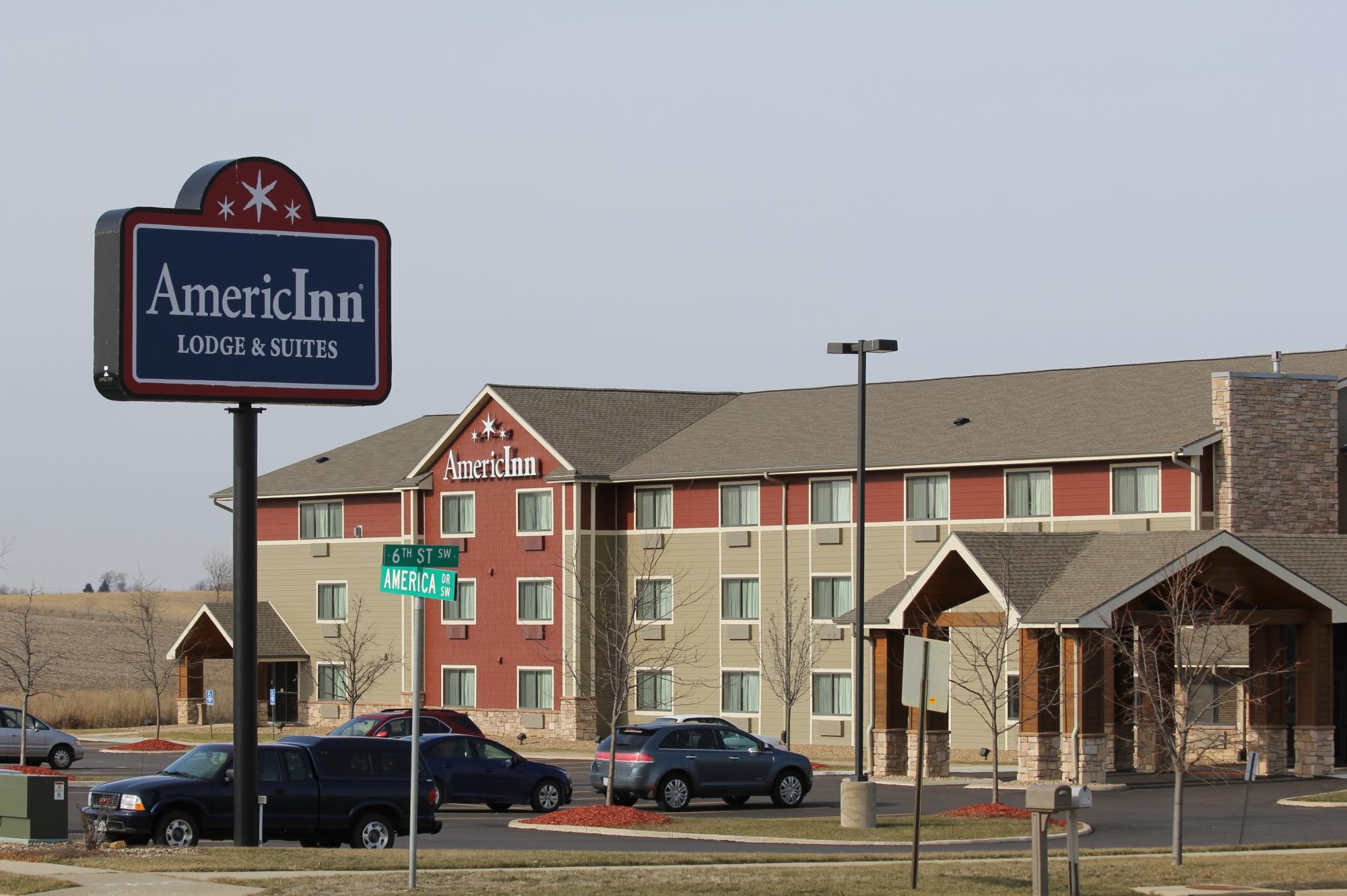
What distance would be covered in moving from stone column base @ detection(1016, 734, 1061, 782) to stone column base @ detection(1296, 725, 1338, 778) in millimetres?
5693

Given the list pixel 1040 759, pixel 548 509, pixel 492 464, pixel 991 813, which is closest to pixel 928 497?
pixel 548 509

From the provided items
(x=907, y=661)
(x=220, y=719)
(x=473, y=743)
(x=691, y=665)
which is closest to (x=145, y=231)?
(x=907, y=661)

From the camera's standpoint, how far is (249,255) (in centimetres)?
2084

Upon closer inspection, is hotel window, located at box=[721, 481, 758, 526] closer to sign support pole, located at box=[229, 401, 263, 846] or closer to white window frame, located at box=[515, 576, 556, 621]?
white window frame, located at box=[515, 576, 556, 621]

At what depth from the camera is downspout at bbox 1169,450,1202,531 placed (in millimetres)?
45966

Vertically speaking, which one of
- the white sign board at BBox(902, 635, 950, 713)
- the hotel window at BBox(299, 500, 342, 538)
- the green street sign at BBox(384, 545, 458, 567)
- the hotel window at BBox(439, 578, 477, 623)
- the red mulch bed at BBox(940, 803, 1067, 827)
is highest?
the hotel window at BBox(299, 500, 342, 538)

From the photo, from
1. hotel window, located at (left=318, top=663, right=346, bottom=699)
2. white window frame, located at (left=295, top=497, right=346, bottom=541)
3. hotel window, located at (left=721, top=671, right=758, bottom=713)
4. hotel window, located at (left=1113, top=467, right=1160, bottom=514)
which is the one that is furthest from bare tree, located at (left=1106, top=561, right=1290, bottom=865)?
white window frame, located at (left=295, top=497, right=346, bottom=541)

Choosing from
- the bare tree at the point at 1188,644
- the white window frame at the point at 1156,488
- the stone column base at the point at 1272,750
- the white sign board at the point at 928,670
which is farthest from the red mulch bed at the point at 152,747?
the white sign board at the point at 928,670

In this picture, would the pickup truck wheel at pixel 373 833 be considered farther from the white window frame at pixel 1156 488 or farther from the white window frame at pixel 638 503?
the white window frame at pixel 638 503

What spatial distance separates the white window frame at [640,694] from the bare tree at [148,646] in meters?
14.7

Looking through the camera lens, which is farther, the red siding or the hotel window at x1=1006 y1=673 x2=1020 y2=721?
the red siding

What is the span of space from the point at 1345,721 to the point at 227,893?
33512 mm

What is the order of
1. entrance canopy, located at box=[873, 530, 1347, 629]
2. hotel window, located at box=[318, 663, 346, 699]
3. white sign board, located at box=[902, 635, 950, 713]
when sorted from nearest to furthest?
white sign board, located at box=[902, 635, 950, 713] → entrance canopy, located at box=[873, 530, 1347, 629] → hotel window, located at box=[318, 663, 346, 699]

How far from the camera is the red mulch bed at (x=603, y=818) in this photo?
29.3 m
